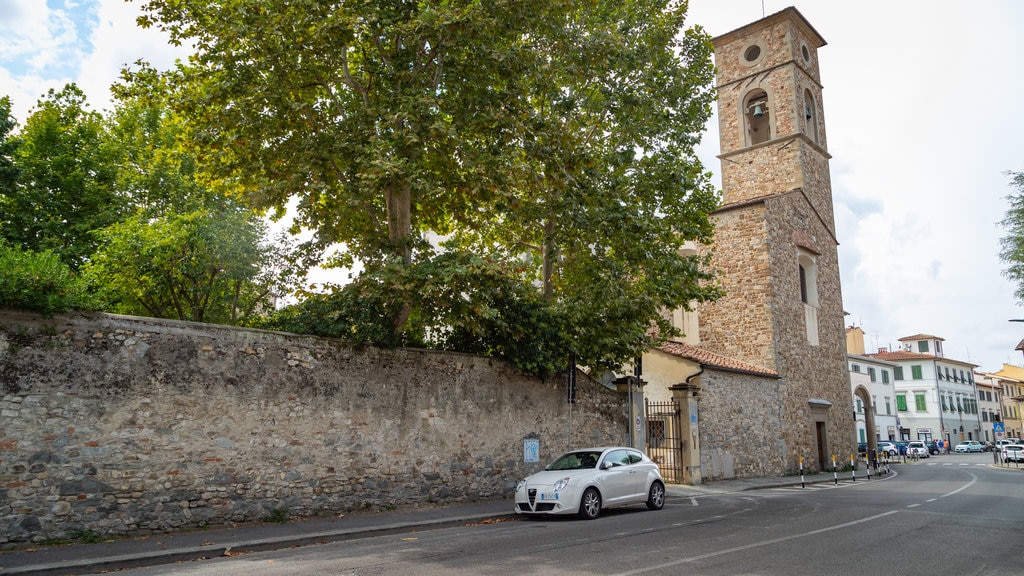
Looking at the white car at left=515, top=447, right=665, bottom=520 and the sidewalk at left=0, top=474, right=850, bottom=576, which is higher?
the white car at left=515, top=447, right=665, bottom=520

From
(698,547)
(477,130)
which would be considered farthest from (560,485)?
(477,130)

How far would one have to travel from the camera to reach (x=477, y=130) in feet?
43.2

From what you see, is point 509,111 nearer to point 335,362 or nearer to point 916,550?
point 335,362

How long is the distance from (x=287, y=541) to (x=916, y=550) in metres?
8.75

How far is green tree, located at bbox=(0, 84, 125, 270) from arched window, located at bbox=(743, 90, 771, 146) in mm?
28393

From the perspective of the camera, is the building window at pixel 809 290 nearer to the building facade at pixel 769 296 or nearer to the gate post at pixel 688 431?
the building facade at pixel 769 296

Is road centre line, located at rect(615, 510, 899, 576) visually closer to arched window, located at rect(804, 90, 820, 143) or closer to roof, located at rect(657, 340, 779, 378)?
roof, located at rect(657, 340, 779, 378)

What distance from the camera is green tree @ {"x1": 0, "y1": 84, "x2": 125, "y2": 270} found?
1722 centimetres

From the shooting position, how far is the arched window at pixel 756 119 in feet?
104

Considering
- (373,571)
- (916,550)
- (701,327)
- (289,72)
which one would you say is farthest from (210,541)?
(701,327)

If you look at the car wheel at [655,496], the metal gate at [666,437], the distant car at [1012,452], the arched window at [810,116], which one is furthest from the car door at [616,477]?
the distant car at [1012,452]

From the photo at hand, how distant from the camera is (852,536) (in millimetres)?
9078

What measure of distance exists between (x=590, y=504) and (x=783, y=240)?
19.9 meters

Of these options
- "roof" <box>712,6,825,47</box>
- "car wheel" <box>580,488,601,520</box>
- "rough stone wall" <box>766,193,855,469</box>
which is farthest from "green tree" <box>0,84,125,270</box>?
"roof" <box>712,6,825,47</box>
